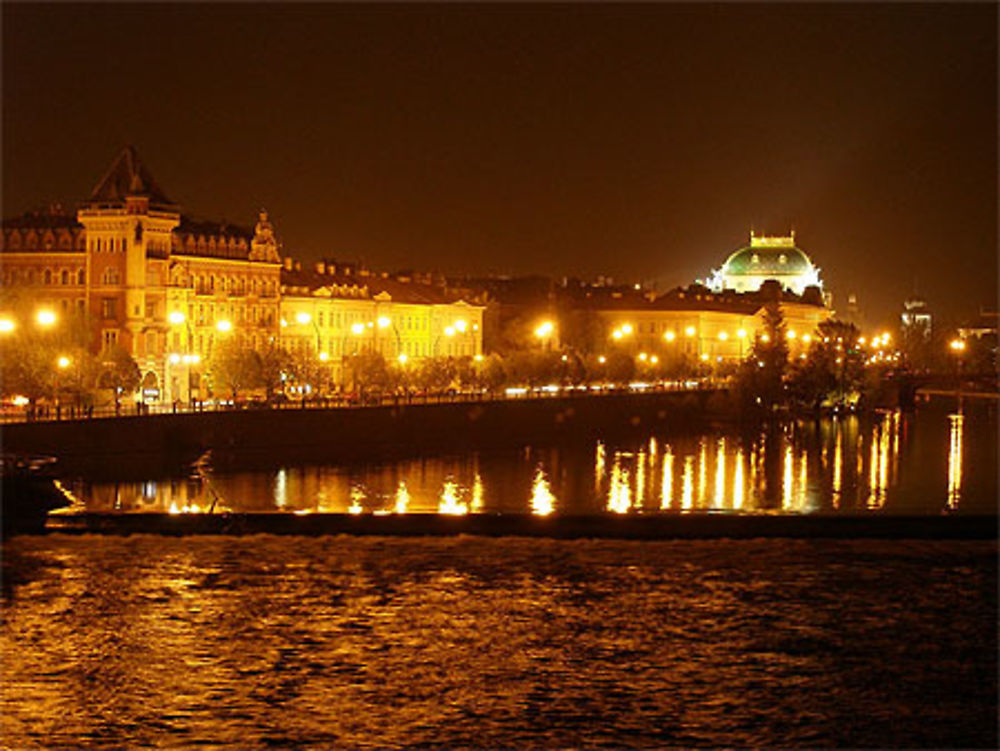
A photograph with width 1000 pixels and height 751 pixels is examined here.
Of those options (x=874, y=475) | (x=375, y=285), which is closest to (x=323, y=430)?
(x=874, y=475)

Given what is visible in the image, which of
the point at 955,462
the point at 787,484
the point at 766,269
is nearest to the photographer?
the point at 787,484

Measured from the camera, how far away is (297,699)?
682 inches

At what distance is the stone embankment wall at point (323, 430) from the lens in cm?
4300

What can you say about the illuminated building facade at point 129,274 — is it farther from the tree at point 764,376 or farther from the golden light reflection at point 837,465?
the tree at point 764,376

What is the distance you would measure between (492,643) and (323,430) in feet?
107

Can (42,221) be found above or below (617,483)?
above

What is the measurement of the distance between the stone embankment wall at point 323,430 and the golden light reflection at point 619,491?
23.4 ft

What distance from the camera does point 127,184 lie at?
209 feet

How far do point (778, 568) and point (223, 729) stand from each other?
11.8m

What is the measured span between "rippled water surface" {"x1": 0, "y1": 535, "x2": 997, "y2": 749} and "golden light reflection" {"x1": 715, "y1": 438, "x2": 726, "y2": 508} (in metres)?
14.0

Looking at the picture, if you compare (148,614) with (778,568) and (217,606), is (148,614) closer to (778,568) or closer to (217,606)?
(217,606)

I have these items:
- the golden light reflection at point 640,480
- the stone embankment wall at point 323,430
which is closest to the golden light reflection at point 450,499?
the golden light reflection at point 640,480

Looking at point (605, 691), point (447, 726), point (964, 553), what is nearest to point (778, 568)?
point (964, 553)

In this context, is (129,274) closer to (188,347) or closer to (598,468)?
(188,347)
